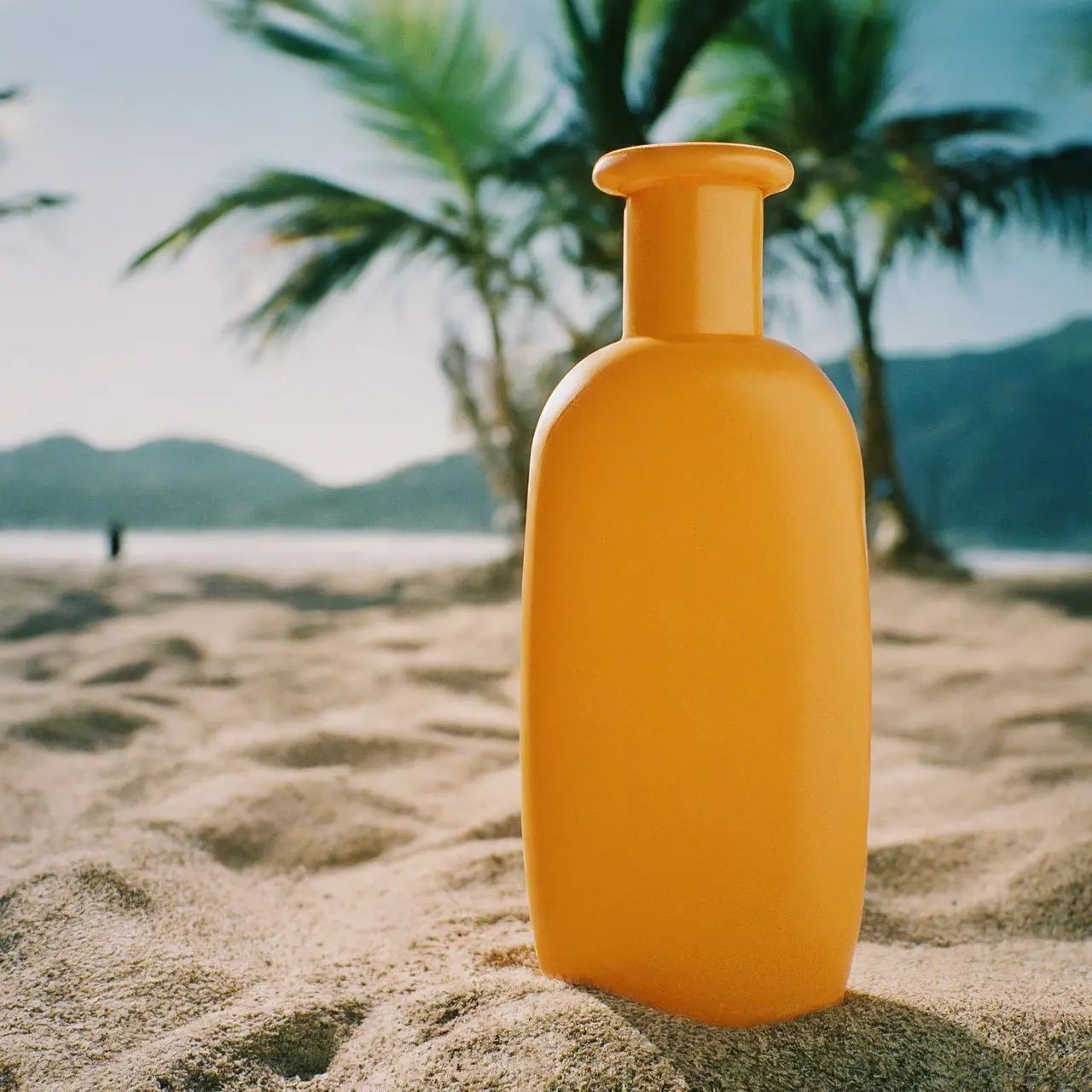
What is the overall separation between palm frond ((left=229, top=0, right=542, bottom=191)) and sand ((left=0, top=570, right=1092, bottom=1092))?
2836 mm

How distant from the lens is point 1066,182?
420 cm

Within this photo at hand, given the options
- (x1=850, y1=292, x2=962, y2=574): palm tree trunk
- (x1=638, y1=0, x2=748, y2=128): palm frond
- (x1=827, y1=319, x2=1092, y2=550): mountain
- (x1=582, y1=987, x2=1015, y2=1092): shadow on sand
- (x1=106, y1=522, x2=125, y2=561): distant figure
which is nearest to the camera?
(x1=582, y1=987, x2=1015, y2=1092): shadow on sand

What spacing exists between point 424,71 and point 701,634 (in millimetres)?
4182

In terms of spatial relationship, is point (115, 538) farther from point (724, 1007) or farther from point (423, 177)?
point (724, 1007)

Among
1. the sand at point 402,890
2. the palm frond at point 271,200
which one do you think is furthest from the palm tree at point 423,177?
the sand at point 402,890

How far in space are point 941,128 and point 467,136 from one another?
6.67 ft

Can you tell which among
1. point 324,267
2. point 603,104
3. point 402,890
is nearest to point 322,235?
point 324,267

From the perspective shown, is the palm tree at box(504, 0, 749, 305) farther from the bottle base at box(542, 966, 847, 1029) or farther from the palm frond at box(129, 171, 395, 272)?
the bottle base at box(542, 966, 847, 1029)

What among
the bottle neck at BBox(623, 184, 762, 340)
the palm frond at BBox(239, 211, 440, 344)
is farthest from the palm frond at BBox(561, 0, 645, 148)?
the bottle neck at BBox(623, 184, 762, 340)

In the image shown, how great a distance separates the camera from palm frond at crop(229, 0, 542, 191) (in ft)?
13.8

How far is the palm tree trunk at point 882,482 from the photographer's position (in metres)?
4.18

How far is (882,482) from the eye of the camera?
4.21 meters

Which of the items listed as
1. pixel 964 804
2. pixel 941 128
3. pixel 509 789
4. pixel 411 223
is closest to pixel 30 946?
pixel 509 789

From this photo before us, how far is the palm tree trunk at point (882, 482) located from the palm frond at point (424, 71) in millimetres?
1747
